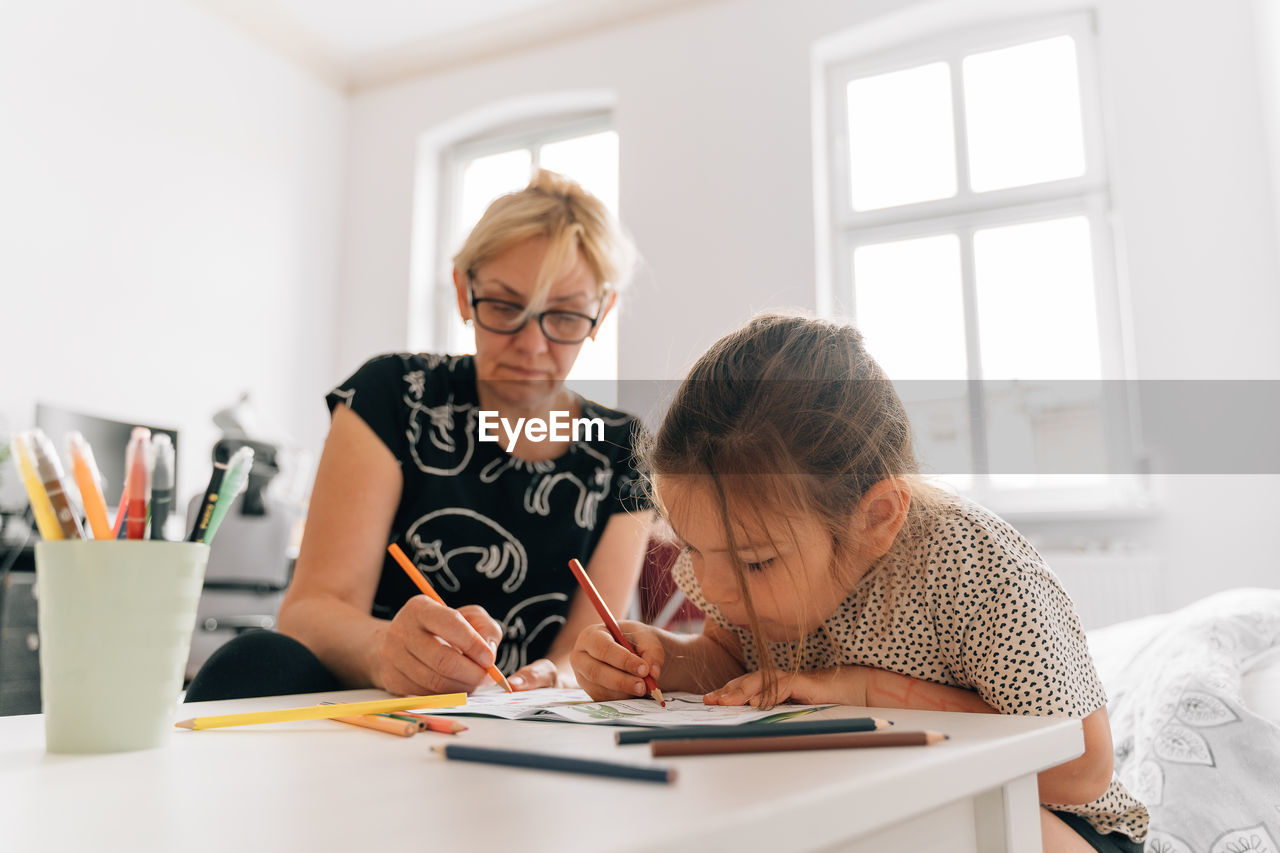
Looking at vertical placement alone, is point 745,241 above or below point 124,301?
above

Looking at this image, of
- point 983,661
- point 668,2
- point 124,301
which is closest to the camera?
point 983,661

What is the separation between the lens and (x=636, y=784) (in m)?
0.35

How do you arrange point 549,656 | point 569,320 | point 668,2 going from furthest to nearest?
point 668,2
point 569,320
point 549,656

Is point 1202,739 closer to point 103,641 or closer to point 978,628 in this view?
point 978,628

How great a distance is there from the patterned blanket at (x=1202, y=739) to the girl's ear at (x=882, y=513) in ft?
1.28

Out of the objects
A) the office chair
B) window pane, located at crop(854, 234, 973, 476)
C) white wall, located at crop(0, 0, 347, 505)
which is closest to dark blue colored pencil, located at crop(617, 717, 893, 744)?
the office chair

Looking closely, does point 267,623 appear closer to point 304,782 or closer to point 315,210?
point 315,210

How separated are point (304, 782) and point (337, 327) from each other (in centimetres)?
440

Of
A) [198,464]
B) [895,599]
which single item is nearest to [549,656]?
[895,599]

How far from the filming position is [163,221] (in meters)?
3.71

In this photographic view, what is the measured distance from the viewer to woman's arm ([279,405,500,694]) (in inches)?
29.8

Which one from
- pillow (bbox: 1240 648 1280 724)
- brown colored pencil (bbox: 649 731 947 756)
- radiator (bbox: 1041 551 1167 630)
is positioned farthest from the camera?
radiator (bbox: 1041 551 1167 630)

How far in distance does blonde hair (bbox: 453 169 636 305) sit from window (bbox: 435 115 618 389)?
111 inches

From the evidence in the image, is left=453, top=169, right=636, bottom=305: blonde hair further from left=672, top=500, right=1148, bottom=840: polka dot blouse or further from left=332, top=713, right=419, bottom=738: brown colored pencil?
left=332, top=713, right=419, bottom=738: brown colored pencil
